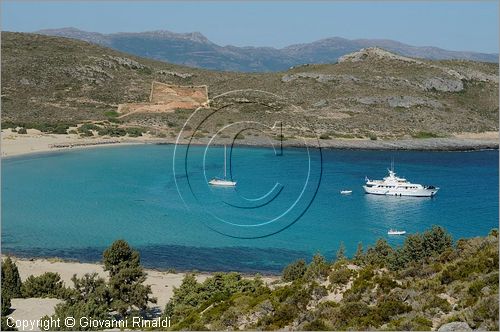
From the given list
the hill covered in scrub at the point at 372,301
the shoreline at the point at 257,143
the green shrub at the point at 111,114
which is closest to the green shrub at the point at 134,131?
the shoreline at the point at 257,143

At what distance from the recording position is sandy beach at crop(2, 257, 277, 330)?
77.7 ft

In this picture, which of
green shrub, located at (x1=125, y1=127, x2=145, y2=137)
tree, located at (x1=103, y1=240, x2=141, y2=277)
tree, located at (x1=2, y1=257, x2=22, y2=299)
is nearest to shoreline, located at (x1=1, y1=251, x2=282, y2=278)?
tree, located at (x1=103, y1=240, x2=141, y2=277)

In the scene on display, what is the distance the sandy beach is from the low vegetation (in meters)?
0.78

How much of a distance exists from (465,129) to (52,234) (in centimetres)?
7862

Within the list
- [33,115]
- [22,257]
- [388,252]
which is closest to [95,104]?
[33,115]

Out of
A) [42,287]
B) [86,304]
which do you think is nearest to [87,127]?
[42,287]

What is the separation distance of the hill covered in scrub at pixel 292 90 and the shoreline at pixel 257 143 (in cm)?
275

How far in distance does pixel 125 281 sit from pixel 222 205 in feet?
100

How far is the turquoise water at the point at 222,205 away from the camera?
40.9m

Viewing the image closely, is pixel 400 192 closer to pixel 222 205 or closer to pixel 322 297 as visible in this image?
pixel 222 205

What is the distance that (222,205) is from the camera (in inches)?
2175

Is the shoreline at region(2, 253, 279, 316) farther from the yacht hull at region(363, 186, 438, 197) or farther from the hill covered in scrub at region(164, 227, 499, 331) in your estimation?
the yacht hull at region(363, 186, 438, 197)

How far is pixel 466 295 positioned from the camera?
16203 millimetres

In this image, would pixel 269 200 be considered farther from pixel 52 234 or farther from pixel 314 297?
pixel 314 297
